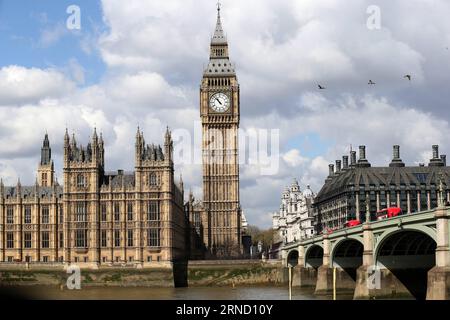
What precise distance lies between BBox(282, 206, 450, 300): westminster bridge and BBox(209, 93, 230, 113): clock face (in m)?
60.7

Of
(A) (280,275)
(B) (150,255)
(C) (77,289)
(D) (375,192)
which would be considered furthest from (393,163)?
(C) (77,289)

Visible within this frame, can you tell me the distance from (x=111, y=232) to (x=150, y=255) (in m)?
6.68

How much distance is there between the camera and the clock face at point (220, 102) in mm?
175000

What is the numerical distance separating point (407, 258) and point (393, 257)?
1.39 m

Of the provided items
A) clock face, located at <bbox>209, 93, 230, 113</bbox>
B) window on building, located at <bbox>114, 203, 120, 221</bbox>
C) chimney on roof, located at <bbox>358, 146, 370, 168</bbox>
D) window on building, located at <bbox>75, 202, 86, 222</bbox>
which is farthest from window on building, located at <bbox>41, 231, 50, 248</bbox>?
chimney on roof, located at <bbox>358, 146, 370, 168</bbox>

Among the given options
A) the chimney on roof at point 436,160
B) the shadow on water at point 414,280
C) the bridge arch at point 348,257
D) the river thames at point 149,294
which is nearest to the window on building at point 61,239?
the river thames at point 149,294

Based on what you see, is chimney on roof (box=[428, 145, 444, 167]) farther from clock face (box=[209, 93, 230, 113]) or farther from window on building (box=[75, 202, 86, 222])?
window on building (box=[75, 202, 86, 222])

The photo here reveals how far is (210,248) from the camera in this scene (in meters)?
168

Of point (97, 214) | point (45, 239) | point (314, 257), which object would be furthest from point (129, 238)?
point (314, 257)

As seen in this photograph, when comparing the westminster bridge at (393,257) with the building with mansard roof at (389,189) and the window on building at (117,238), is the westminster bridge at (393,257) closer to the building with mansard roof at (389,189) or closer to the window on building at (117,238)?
the window on building at (117,238)

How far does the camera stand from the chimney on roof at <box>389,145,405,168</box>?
176450 millimetres

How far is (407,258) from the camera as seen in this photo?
9019cm

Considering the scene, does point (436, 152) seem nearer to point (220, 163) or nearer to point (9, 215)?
point (220, 163)
